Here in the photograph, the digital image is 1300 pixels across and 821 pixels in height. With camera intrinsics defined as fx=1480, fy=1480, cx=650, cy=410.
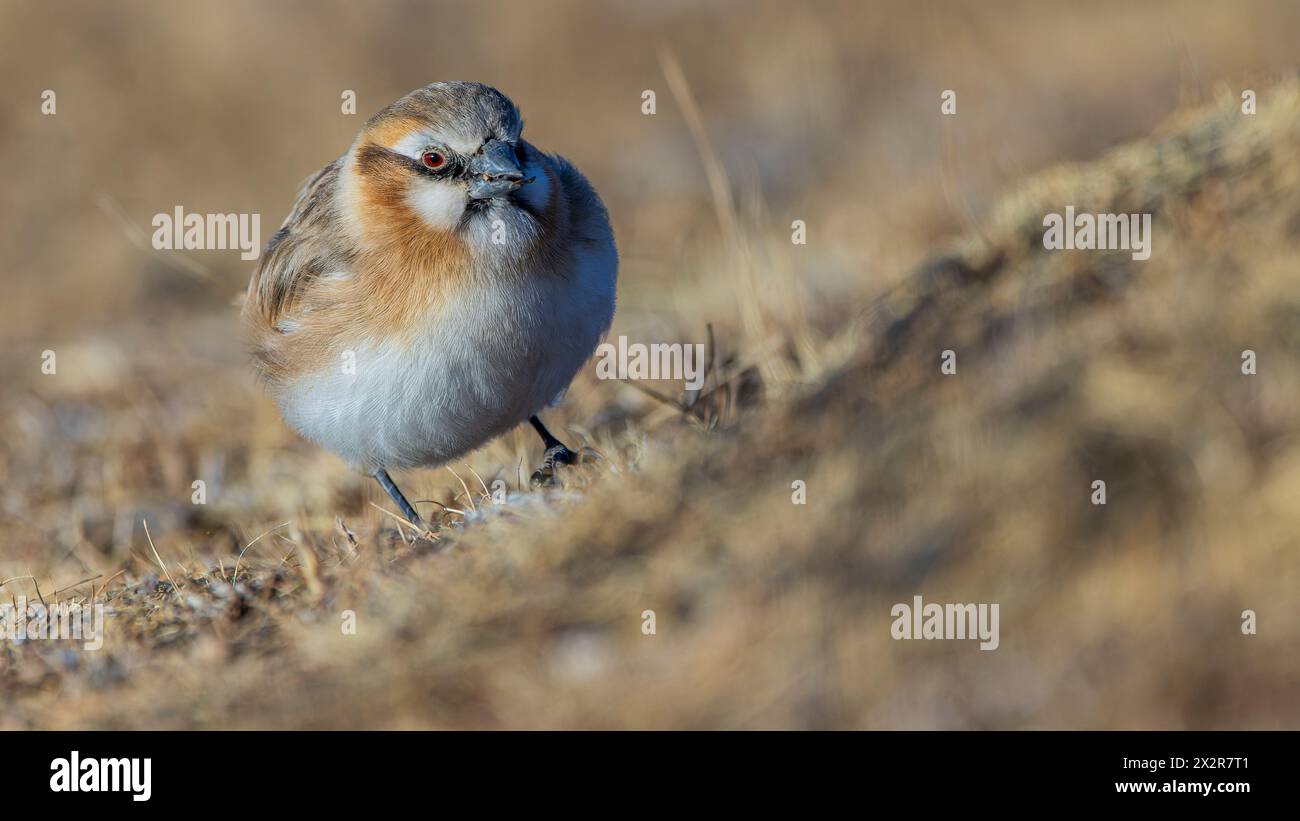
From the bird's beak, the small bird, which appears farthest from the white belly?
the bird's beak

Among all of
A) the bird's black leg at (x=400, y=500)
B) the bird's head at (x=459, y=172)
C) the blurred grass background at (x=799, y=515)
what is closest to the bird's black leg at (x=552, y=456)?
the blurred grass background at (x=799, y=515)

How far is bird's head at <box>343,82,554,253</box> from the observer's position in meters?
6.16

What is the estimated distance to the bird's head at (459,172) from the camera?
243 inches

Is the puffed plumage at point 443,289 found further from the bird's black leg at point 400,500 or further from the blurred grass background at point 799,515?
the blurred grass background at point 799,515

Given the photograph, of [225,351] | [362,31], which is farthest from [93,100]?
[225,351]

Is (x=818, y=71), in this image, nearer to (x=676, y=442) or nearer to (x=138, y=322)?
(x=138, y=322)

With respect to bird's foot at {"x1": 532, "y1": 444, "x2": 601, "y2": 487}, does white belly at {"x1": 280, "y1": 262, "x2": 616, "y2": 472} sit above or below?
above

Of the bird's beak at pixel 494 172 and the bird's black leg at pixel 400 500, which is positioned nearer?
the bird's beak at pixel 494 172

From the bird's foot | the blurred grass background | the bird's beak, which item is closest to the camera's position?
the blurred grass background

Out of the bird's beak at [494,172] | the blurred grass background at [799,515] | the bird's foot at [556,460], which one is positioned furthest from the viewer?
the bird's foot at [556,460]

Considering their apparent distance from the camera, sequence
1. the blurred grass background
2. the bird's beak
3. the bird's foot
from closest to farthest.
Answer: the blurred grass background
the bird's beak
the bird's foot

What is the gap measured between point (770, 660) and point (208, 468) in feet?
19.4

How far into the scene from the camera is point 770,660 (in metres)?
3.99

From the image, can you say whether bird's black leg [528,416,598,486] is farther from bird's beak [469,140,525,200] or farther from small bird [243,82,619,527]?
bird's beak [469,140,525,200]
